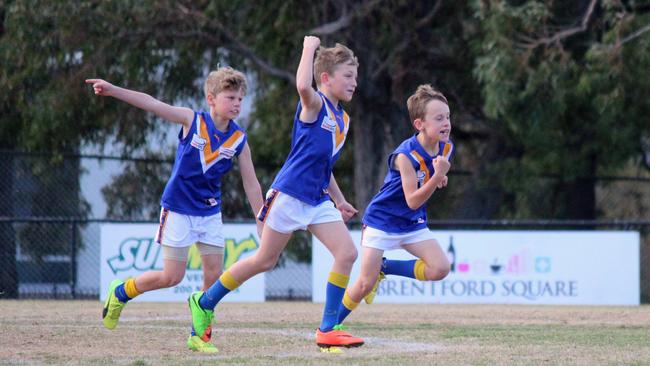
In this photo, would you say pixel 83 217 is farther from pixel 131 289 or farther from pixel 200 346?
pixel 200 346

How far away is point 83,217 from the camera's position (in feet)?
60.1

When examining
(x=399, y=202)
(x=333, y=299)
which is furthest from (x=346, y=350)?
(x=399, y=202)

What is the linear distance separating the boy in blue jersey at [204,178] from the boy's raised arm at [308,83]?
0.58m

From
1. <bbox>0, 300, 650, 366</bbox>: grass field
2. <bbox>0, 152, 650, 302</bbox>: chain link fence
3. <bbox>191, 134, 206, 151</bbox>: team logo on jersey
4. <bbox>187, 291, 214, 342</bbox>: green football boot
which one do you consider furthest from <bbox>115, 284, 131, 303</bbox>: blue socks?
<bbox>0, 152, 650, 302</bbox>: chain link fence

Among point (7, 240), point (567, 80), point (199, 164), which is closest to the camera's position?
point (199, 164)

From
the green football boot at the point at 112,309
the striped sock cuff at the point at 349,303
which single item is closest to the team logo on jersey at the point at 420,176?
the striped sock cuff at the point at 349,303

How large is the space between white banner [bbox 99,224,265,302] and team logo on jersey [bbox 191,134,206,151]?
7.90m

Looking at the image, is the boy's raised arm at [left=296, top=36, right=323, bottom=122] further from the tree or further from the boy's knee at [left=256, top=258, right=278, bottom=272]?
the tree

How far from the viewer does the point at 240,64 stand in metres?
19.4

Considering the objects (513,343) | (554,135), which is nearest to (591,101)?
(554,135)

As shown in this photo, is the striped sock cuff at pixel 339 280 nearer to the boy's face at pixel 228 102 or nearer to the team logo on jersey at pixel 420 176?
the team logo on jersey at pixel 420 176

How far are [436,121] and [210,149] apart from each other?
60.2 inches

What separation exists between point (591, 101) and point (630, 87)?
62cm

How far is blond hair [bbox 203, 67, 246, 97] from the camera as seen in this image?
7195 mm
